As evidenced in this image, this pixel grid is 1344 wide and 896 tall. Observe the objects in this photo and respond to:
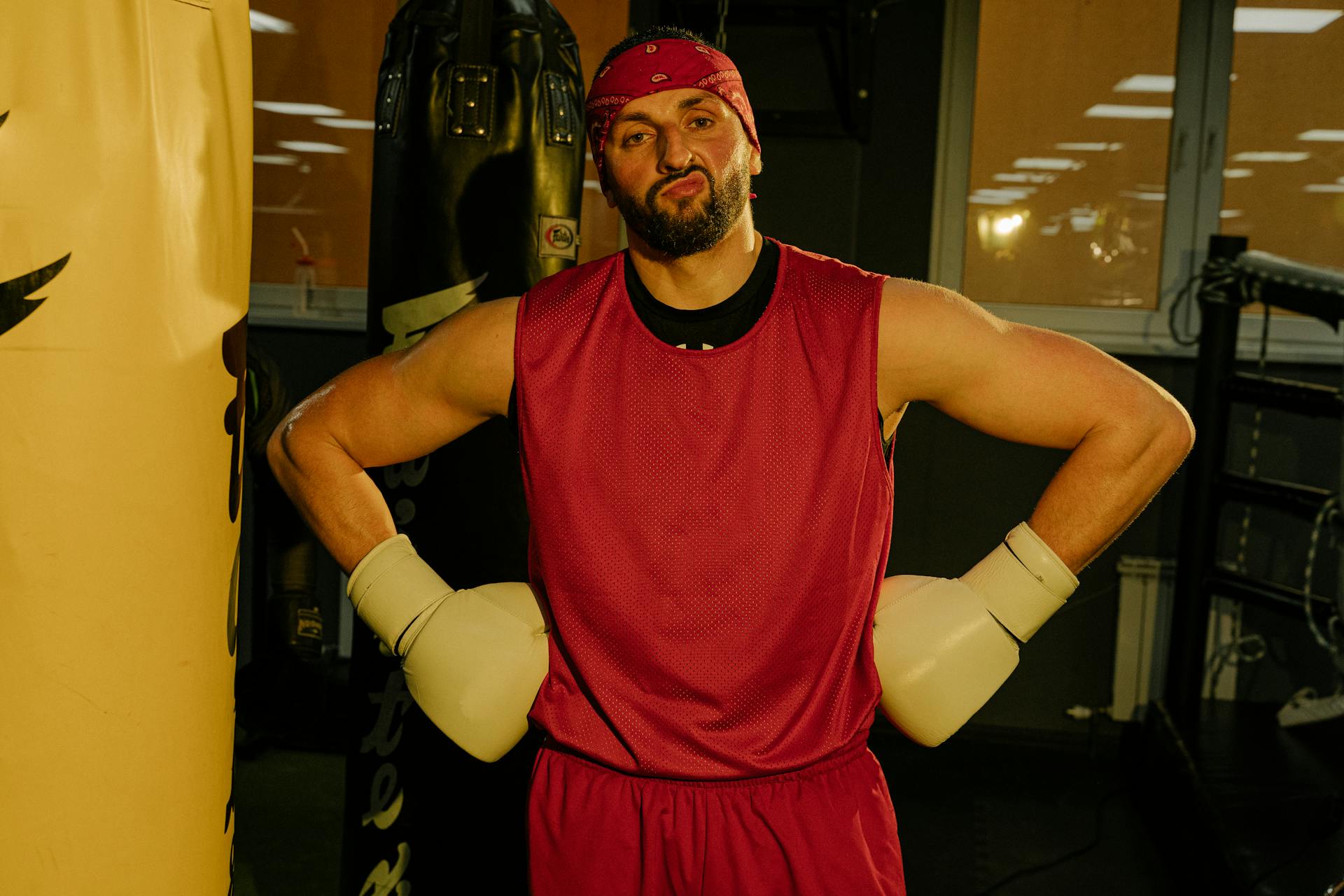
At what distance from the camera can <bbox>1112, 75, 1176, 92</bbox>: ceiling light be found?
3.32m

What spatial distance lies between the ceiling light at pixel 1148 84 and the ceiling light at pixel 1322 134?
42 centimetres

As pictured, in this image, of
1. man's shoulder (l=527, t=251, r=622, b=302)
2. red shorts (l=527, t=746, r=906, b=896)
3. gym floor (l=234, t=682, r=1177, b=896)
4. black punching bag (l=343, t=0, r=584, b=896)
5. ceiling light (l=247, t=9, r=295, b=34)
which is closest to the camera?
red shorts (l=527, t=746, r=906, b=896)

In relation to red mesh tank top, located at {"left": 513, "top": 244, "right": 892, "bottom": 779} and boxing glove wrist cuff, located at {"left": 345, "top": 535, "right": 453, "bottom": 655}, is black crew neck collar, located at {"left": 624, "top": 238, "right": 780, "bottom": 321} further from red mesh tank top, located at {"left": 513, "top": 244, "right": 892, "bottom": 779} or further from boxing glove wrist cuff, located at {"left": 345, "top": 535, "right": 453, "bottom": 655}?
boxing glove wrist cuff, located at {"left": 345, "top": 535, "right": 453, "bottom": 655}

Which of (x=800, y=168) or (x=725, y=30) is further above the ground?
(x=725, y=30)

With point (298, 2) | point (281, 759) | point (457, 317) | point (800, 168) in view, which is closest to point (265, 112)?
point (298, 2)

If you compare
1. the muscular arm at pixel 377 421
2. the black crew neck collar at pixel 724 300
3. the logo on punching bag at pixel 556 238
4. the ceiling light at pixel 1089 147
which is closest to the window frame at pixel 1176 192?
the ceiling light at pixel 1089 147

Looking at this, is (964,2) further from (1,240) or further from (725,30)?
(1,240)

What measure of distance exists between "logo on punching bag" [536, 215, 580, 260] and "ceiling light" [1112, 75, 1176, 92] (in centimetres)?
222

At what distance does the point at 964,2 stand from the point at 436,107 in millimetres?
2137

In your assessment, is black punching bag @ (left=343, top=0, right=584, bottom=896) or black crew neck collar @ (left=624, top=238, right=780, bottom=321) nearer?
black crew neck collar @ (left=624, top=238, right=780, bottom=321)

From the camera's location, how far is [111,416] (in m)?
0.93

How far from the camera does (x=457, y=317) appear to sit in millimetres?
1361

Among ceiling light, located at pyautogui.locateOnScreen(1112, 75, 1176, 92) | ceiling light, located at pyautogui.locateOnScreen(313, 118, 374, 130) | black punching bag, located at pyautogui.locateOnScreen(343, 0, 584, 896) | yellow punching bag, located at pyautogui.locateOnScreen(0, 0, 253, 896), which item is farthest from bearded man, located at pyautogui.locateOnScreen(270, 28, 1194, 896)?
ceiling light, located at pyautogui.locateOnScreen(313, 118, 374, 130)

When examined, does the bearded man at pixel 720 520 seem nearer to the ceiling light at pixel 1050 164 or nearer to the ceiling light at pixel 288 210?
the ceiling light at pixel 1050 164
